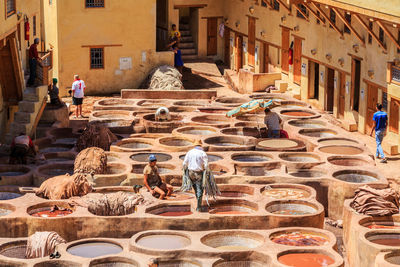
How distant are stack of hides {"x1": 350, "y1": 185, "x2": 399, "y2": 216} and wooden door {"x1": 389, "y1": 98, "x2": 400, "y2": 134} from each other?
29.7 ft

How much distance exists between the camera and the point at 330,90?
1558 inches

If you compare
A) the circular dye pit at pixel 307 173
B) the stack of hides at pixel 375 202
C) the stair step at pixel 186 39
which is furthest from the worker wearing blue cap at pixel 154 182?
the stair step at pixel 186 39

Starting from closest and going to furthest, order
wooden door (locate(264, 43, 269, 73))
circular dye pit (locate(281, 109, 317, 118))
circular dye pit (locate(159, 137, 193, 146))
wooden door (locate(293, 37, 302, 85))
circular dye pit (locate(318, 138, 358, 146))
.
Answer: circular dye pit (locate(318, 138, 358, 146))
circular dye pit (locate(159, 137, 193, 146))
circular dye pit (locate(281, 109, 317, 118))
wooden door (locate(293, 37, 302, 85))
wooden door (locate(264, 43, 269, 73))

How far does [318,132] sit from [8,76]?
10178 millimetres

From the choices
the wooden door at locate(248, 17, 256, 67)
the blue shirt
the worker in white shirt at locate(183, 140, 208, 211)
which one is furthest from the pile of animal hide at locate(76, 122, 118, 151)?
the wooden door at locate(248, 17, 256, 67)

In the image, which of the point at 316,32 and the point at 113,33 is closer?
the point at 316,32

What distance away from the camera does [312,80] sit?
134 feet

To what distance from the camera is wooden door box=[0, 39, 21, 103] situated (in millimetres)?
31172

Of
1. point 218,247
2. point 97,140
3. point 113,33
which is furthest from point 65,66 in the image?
point 218,247

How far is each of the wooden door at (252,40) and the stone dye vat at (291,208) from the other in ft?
76.5

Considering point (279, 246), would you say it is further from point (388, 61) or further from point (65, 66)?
point (65, 66)

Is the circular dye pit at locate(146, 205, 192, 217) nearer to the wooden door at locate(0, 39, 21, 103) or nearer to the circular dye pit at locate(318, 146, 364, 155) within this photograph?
the circular dye pit at locate(318, 146, 364, 155)

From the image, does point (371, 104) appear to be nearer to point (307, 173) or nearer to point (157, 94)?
point (307, 173)

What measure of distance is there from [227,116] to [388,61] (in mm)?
5782
